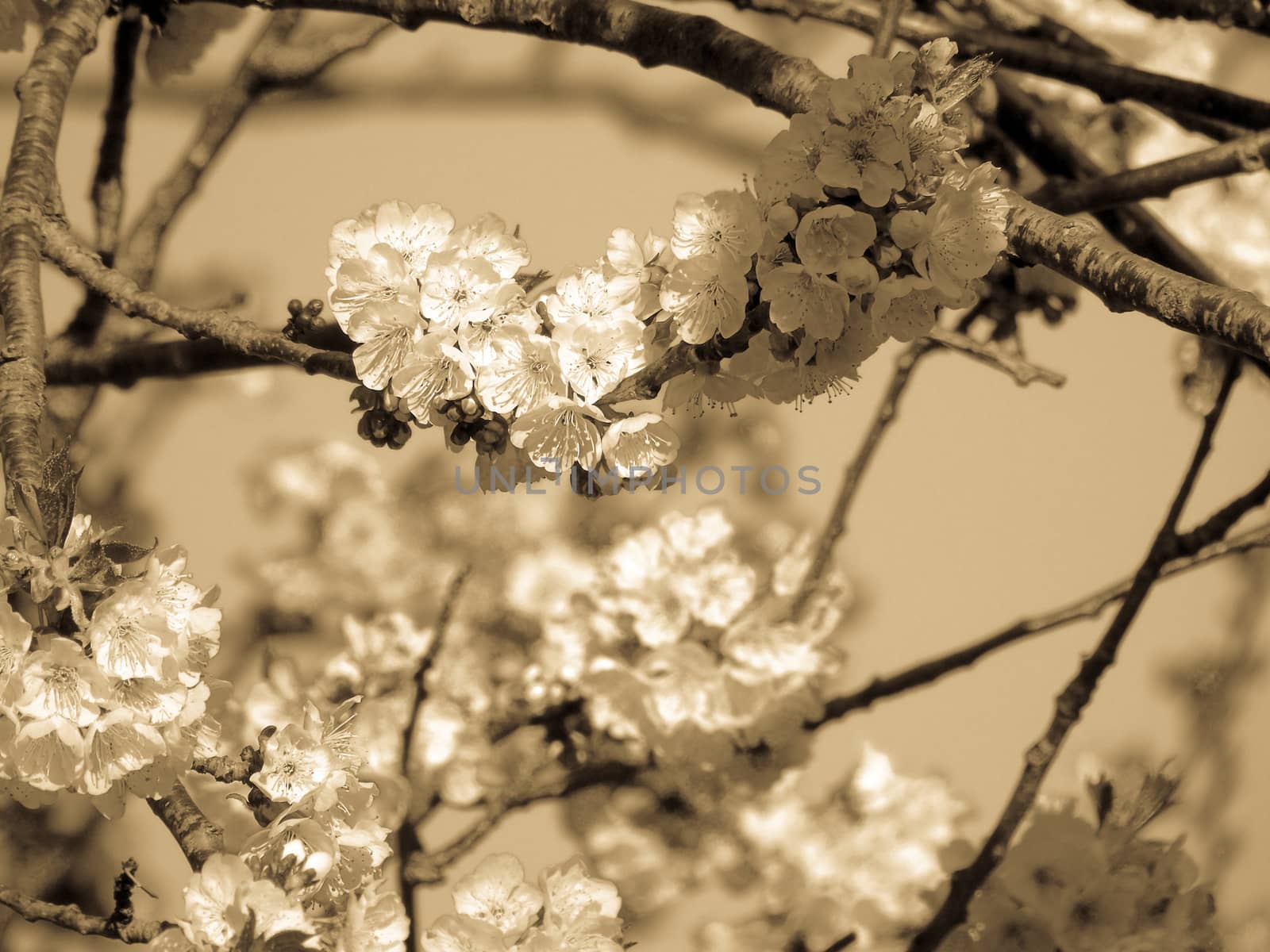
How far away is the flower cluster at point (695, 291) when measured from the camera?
45 centimetres

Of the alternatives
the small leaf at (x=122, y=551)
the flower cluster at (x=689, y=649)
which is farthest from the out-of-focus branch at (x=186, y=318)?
the flower cluster at (x=689, y=649)

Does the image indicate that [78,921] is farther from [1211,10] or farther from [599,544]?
[1211,10]

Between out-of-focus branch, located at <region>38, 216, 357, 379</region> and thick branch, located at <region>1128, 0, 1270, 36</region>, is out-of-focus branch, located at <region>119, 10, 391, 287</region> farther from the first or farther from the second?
thick branch, located at <region>1128, 0, 1270, 36</region>

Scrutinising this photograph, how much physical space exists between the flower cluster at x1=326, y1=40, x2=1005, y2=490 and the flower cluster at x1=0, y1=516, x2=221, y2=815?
0.12 metres

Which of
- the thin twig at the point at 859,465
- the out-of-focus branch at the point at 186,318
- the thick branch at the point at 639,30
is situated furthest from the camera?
the thin twig at the point at 859,465

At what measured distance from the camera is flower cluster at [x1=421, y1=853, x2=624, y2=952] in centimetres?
58

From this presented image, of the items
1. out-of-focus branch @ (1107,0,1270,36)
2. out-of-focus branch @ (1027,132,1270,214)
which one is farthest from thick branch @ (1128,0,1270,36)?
out-of-focus branch @ (1027,132,1270,214)

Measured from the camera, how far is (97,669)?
0.47m

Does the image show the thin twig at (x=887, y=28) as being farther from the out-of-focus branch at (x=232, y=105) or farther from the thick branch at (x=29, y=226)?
the out-of-focus branch at (x=232, y=105)

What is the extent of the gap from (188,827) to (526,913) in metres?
0.19

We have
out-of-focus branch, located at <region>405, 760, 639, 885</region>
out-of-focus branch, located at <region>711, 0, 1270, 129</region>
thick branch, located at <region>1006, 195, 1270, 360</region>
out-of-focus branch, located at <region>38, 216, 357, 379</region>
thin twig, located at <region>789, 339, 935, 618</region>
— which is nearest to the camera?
thick branch, located at <region>1006, 195, 1270, 360</region>

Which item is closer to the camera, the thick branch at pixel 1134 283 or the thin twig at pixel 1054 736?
the thick branch at pixel 1134 283

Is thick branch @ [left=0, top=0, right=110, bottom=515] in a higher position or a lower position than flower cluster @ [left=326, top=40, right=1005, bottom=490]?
lower

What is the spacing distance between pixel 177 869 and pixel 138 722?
72 centimetres
